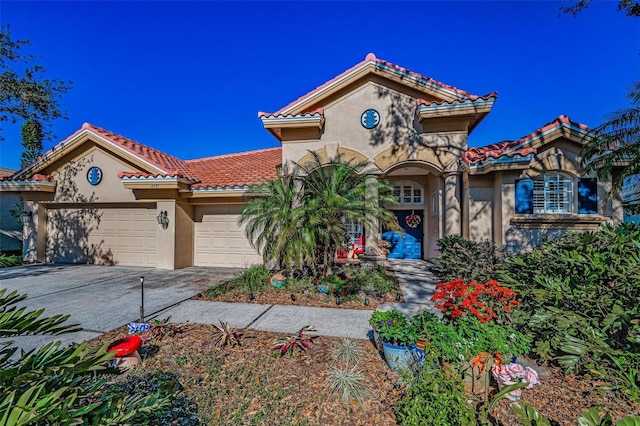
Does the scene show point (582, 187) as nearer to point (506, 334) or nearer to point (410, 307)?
point (410, 307)

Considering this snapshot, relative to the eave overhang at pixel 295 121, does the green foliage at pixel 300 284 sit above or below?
below

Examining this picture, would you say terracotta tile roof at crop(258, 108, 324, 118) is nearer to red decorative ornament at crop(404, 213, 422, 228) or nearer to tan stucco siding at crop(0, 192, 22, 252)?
red decorative ornament at crop(404, 213, 422, 228)

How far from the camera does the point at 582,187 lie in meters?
8.25

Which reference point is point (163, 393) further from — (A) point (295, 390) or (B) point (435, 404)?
(B) point (435, 404)

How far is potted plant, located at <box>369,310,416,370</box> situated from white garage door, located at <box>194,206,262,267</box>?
27.2 ft

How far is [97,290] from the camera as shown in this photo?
7.89m

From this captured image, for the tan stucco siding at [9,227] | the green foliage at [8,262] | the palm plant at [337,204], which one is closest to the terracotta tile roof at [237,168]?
the palm plant at [337,204]

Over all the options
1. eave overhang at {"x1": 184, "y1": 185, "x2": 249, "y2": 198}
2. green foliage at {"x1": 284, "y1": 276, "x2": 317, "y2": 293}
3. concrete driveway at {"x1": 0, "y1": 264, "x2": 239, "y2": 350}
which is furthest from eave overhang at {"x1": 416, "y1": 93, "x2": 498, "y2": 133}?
concrete driveway at {"x1": 0, "y1": 264, "x2": 239, "y2": 350}

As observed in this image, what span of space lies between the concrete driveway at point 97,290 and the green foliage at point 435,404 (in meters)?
5.14

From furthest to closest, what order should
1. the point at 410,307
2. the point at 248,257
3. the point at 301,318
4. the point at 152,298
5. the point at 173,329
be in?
the point at 248,257, the point at 152,298, the point at 410,307, the point at 301,318, the point at 173,329

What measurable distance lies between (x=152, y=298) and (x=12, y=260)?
9.85 meters

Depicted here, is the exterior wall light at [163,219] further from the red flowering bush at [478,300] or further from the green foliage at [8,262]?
the red flowering bush at [478,300]

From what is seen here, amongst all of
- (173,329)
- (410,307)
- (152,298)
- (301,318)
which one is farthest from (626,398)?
(152,298)

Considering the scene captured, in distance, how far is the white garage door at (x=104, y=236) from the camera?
38.9 feet
